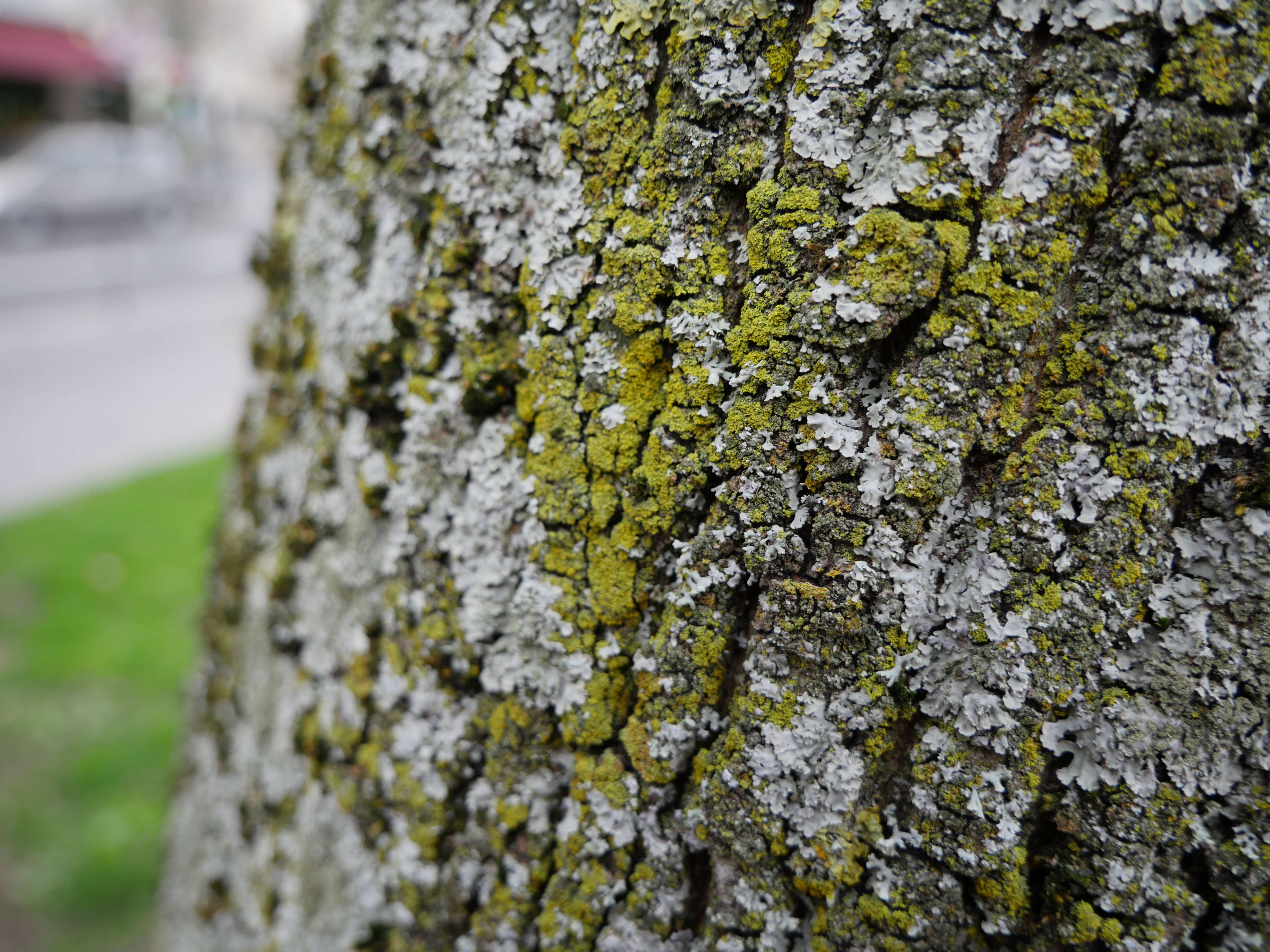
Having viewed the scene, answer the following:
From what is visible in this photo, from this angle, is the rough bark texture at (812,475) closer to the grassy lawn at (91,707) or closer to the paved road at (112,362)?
the grassy lawn at (91,707)

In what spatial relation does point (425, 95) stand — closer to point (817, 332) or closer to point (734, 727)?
point (817, 332)

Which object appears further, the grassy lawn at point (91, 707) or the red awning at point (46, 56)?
the red awning at point (46, 56)

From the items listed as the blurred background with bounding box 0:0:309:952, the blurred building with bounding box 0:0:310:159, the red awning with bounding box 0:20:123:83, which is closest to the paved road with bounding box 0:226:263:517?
the blurred background with bounding box 0:0:309:952

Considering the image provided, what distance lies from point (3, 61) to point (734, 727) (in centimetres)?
2855

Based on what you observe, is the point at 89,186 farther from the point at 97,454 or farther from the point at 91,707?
the point at 91,707

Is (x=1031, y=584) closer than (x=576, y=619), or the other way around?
(x=1031, y=584)

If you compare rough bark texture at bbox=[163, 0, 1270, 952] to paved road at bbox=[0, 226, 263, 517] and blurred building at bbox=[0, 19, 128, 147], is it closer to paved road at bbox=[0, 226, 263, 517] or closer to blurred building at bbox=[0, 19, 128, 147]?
paved road at bbox=[0, 226, 263, 517]

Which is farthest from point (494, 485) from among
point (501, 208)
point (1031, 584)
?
point (1031, 584)

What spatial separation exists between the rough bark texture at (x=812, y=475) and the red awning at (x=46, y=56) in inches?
1082

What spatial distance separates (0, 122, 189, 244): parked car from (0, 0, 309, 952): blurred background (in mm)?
54

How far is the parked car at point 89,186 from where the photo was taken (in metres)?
15.3

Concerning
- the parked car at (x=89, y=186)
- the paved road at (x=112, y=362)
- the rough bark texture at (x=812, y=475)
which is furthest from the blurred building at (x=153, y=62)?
the rough bark texture at (x=812, y=475)

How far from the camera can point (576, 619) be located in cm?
108

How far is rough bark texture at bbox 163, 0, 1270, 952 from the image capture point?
816 millimetres
